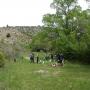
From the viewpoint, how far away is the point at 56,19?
71500 mm

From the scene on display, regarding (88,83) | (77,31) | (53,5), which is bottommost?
(88,83)

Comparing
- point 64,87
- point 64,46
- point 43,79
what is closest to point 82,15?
point 64,46

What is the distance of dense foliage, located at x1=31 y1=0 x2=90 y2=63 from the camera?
220ft

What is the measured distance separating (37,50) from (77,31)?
35170mm

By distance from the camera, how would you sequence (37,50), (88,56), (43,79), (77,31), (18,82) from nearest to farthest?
1. (18,82)
2. (43,79)
3. (88,56)
4. (77,31)
5. (37,50)

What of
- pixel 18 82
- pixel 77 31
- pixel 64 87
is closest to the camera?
pixel 64 87

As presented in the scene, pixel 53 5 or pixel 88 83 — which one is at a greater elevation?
pixel 53 5

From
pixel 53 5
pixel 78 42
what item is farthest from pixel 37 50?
pixel 78 42

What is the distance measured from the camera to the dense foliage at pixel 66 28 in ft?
220

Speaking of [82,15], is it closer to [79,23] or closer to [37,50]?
[79,23]

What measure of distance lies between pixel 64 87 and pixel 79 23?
123 feet

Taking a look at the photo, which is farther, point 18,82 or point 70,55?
point 70,55

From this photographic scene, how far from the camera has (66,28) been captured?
71812mm

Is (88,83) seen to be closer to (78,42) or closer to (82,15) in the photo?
(78,42)
